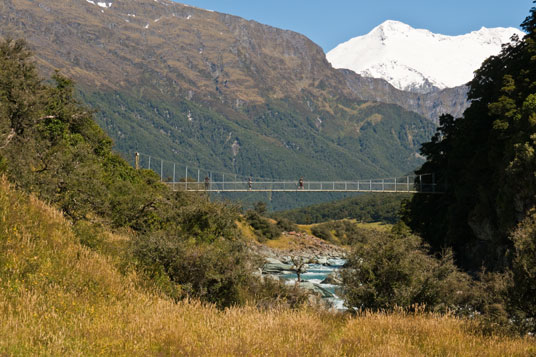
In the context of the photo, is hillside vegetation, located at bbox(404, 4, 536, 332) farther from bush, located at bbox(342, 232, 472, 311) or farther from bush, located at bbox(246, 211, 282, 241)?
bush, located at bbox(246, 211, 282, 241)

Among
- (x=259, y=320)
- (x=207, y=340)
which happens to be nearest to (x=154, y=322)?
(x=207, y=340)

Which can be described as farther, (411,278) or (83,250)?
(411,278)

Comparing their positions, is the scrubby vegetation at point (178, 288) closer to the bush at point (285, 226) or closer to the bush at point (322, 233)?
the bush at point (285, 226)

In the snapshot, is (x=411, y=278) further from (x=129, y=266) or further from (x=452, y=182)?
(x=452, y=182)

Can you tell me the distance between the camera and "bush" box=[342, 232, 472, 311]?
1933cm

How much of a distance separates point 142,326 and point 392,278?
14422mm

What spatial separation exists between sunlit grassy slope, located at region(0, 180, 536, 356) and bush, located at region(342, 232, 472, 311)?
9.20 m

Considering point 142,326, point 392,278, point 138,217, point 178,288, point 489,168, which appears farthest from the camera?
point 489,168

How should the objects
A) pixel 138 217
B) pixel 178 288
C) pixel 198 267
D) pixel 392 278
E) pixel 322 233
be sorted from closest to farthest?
pixel 178 288 → pixel 198 267 → pixel 392 278 → pixel 138 217 → pixel 322 233

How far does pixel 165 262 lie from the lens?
1816 cm

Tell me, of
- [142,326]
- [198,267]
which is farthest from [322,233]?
[142,326]

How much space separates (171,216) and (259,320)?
19.4 meters

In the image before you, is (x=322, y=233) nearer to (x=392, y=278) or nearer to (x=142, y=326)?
(x=392, y=278)

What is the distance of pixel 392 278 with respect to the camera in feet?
65.2
